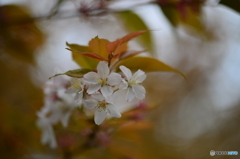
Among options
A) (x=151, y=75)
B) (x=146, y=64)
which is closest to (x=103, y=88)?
(x=146, y=64)

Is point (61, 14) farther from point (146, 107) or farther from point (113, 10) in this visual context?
point (146, 107)

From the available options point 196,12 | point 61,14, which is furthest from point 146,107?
point 61,14

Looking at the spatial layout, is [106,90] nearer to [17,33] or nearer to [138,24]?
[138,24]

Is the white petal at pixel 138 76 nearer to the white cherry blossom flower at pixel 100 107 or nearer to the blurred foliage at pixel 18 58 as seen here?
the white cherry blossom flower at pixel 100 107

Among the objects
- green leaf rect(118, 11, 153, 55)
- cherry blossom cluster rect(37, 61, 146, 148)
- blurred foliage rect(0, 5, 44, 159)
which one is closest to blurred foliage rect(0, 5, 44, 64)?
blurred foliage rect(0, 5, 44, 159)

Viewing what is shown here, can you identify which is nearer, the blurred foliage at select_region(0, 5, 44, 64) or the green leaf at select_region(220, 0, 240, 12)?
the green leaf at select_region(220, 0, 240, 12)

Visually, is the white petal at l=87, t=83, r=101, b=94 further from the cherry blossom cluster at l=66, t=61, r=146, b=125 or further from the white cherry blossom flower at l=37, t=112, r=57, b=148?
the white cherry blossom flower at l=37, t=112, r=57, b=148

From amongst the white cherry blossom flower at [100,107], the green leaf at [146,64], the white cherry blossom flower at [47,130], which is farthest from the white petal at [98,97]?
the white cherry blossom flower at [47,130]

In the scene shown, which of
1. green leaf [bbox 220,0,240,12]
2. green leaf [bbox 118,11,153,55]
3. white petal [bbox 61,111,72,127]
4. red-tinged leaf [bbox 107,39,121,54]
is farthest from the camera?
green leaf [bbox 118,11,153,55]
